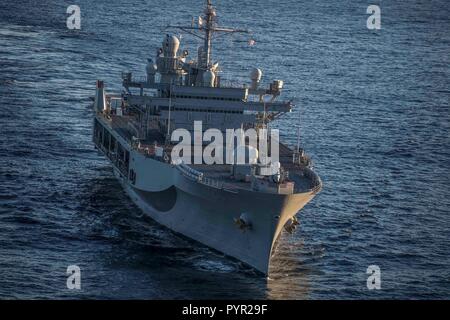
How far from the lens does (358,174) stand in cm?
8619

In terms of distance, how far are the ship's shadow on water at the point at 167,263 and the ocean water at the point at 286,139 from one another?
134 millimetres

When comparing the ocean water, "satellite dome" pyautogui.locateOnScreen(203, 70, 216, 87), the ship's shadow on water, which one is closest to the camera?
the ship's shadow on water

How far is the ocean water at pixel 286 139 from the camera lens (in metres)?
63.6

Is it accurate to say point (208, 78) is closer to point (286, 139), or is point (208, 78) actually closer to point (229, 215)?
point (229, 215)

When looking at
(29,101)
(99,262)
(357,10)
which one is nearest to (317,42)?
(357,10)

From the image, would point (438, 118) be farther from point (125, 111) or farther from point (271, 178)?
point (271, 178)

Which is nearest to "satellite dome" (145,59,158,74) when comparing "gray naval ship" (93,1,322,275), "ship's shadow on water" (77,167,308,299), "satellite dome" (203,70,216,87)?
"gray naval ship" (93,1,322,275)

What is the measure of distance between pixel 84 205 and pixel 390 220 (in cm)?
2229

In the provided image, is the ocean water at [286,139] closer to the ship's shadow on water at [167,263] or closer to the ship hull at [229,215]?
the ship's shadow on water at [167,263]

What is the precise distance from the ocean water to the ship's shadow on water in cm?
13

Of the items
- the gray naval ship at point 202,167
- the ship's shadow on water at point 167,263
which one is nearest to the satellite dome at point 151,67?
the gray naval ship at point 202,167

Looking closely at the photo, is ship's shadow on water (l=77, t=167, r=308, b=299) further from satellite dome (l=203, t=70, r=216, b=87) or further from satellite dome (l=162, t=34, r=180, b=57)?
satellite dome (l=162, t=34, r=180, b=57)

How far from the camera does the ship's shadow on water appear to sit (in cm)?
6138

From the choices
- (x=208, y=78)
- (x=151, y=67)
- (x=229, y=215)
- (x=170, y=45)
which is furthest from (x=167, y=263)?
(x=170, y=45)
